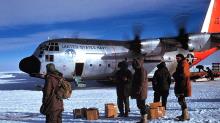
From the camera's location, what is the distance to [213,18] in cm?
3384

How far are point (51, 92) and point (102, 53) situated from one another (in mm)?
17527

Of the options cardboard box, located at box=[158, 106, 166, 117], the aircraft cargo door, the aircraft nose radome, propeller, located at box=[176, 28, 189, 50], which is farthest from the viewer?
propeller, located at box=[176, 28, 189, 50]

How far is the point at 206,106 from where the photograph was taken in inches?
553

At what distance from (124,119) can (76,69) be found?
12881 millimetres

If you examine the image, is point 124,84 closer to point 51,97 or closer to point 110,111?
point 110,111

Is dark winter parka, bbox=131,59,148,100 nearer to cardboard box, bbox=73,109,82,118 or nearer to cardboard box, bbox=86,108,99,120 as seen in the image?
cardboard box, bbox=86,108,99,120

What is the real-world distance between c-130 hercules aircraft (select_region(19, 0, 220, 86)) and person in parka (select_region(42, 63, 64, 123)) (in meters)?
15.3

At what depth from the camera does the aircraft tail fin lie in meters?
33.5

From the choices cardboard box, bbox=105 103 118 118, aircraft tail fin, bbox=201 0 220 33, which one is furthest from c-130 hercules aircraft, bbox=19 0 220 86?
cardboard box, bbox=105 103 118 118

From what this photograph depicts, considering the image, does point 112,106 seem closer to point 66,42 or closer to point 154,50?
point 66,42

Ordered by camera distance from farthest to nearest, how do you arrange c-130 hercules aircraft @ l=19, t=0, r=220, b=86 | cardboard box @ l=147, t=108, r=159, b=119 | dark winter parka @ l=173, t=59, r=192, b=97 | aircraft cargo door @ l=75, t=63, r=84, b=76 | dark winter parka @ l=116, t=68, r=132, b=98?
aircraft cargo door @ l=75, t=63, r=84, b=76
c-130 hercules aircraft @ l=19, t=0, r=220, b=86
dark winter parka @ l=116, t=68, r=132, b=98
cardboard box @ l=147, t=108, r=159, b=119
dark winter parka @ l=173, t=59, r=192, b=97

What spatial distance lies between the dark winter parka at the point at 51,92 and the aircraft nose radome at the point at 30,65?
15.3m

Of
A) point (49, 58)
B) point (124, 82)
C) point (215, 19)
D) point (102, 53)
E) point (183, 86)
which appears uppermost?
point (215, 19)

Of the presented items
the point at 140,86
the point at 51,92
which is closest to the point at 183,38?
the point at 140,86
